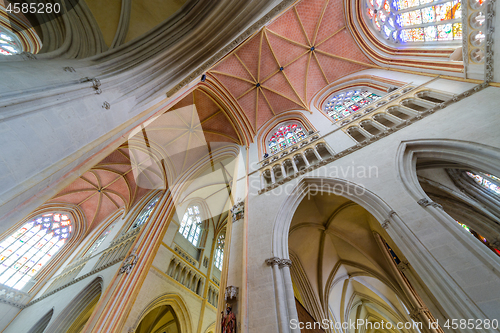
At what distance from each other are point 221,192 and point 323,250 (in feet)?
26.7

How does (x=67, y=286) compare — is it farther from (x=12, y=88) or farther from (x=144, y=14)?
(x=144, y=14)

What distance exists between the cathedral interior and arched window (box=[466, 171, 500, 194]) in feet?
0.12

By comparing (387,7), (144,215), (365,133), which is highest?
(387,7)

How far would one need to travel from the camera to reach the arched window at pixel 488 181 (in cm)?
582

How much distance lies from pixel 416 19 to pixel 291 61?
5.91m

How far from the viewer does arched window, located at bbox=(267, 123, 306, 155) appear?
1083 cm

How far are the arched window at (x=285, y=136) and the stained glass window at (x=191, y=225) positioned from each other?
693 centimetres

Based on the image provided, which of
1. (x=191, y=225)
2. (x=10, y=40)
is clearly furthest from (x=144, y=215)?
(x=10, y=40)

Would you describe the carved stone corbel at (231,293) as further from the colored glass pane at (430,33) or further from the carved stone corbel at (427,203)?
the colored glass pane at (430,33)

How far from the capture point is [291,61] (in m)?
12.5

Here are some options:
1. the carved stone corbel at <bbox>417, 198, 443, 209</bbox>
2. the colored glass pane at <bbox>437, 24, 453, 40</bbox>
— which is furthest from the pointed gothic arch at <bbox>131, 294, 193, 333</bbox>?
the colored glass pane at <bbox>437, 24, 453, 40</bbox>

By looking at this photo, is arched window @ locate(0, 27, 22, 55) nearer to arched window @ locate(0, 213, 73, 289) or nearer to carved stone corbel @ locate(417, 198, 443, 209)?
arched window @ locate(0, 213, 73, 289)

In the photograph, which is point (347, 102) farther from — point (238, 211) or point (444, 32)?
point (238, 211)

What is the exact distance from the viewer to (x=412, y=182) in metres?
4.84
